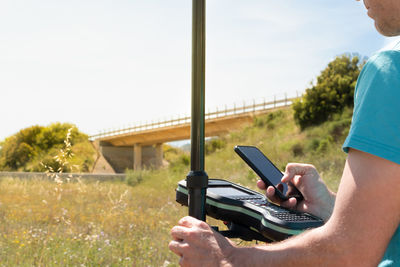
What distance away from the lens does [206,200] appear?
3.99 ft

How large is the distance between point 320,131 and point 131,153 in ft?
87.9

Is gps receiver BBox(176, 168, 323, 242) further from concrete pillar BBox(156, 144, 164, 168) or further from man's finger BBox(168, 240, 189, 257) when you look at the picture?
concrete pillar BBox(156, 144, 164, 168)

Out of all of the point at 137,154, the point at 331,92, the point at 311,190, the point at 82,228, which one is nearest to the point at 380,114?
the point at 311,190

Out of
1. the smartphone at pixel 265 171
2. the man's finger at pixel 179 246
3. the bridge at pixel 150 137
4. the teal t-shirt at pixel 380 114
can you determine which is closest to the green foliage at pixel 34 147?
the bridge at pixel 150 137

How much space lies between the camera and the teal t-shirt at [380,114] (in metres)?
0.79

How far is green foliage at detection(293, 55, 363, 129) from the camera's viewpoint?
18.8 metres

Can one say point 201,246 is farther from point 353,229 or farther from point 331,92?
point 331,92

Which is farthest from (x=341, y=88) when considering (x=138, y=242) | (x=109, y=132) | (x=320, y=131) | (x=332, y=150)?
(x=109, y=132)

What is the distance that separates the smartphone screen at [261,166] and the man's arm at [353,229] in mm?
437

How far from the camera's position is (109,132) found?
37.7m

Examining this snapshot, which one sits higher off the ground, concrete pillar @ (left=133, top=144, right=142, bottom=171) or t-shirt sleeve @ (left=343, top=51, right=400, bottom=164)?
t-shirt sleeve @ (left=343, top=51, right=400, bottom=164)

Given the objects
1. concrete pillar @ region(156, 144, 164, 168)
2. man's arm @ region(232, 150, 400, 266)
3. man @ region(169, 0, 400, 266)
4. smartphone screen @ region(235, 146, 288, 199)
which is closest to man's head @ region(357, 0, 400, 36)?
man @ region(169, 0, 400, 266)

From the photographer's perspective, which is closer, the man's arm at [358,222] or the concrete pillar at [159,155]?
the man's arm at [358,222]

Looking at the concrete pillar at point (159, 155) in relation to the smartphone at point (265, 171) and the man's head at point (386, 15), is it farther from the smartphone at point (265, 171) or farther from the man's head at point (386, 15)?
the man's head at point (386, 15)
